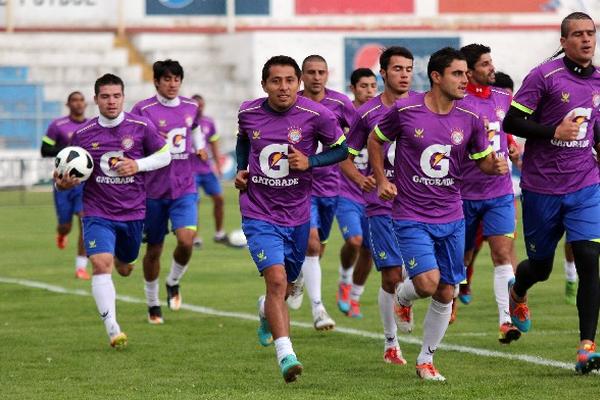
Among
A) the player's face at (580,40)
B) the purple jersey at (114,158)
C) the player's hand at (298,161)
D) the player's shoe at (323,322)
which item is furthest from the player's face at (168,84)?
the player's face at (580,40)

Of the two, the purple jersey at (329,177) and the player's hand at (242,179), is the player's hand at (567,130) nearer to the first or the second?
the player's hand at (242,179)

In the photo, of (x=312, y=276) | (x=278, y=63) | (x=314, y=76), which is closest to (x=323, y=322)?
(x=312, y=276)

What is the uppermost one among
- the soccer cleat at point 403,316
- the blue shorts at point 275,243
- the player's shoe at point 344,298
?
the blue shorts at point 275,243

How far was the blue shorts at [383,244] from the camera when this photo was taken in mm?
11656

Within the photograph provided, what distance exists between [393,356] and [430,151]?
1843 mm

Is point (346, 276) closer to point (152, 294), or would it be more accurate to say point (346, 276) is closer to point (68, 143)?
point (152, 294)

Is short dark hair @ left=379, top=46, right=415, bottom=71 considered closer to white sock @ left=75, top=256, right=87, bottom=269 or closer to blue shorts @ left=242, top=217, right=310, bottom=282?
blue shorts @ left=242, top=217, right=310, bottom=282

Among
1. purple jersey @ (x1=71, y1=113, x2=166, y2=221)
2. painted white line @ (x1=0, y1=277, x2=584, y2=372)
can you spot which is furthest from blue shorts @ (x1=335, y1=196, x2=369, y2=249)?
purple jersey @ (x1=71, y1=113, x2=166, y2=221)

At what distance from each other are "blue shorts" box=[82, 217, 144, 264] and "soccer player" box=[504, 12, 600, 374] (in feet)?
11.9

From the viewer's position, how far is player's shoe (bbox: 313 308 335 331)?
518 inches

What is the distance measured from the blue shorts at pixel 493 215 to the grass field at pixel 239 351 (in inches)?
35.5

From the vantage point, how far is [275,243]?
10.2 metres

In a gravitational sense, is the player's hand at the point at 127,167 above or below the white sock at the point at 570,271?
above

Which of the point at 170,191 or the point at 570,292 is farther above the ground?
the point at 170,191
